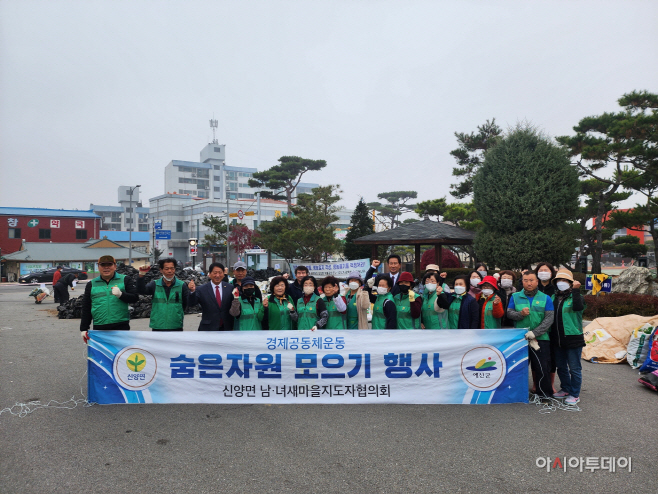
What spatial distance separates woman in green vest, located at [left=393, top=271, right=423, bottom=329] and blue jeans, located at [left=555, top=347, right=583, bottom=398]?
1719mm

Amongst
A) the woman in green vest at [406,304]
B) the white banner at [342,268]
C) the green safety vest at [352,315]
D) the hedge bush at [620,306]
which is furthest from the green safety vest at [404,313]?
the white banner at [342,268]

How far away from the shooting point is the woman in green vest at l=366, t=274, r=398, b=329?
562 centimetres

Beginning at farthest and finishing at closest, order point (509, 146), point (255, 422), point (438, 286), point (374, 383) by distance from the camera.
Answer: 1. point (509, 146)
2. point (438, 286)
3. point (374, 383)
4. point (255, 422)

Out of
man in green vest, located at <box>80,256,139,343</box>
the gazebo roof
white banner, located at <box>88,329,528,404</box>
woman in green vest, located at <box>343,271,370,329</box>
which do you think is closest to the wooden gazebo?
the gazebo roof

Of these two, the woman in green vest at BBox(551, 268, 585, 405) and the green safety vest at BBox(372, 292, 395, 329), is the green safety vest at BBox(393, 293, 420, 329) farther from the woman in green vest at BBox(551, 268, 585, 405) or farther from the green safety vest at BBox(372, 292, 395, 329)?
the woman in green vest at BBox(551, 268, 585, 405)

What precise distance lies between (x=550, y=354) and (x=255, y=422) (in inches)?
140

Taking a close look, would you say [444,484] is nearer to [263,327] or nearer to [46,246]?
[263,327]

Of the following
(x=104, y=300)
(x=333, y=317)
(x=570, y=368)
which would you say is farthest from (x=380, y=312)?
(x=104, y=300)

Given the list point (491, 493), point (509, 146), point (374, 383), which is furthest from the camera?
point (509, 146)

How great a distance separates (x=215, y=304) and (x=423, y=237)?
46.7 feet

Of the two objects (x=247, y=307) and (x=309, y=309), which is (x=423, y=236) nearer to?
(x=309, y=309)

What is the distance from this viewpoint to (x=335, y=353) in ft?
16.6

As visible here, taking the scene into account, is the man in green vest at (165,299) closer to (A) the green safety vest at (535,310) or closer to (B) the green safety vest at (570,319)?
(A) the green safety vest at (535,310)

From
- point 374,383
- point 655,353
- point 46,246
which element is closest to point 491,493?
point 374,383
